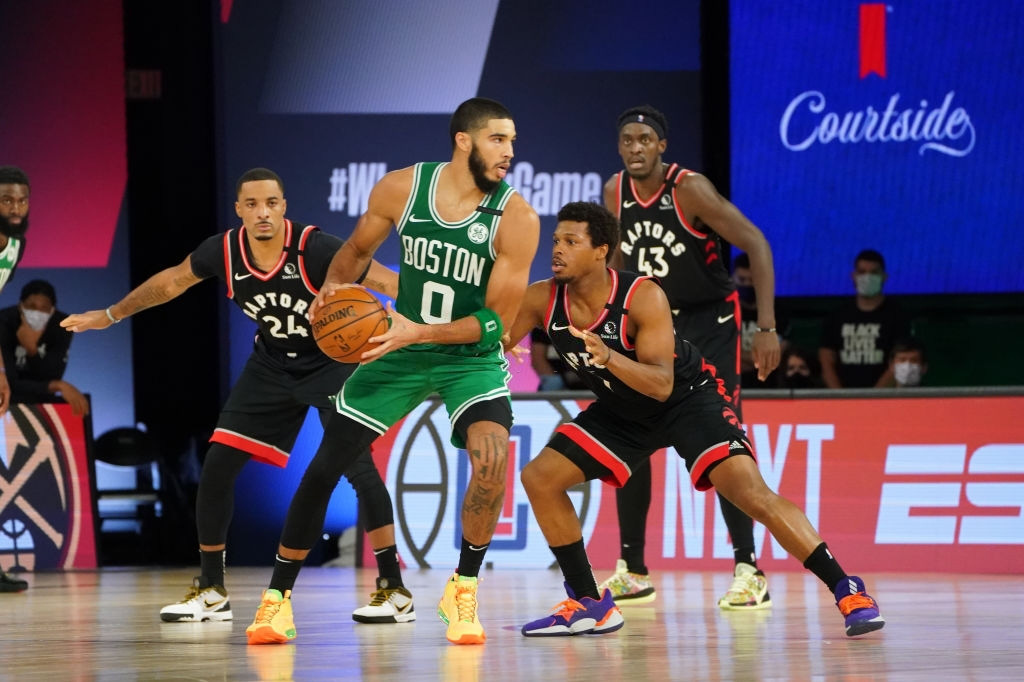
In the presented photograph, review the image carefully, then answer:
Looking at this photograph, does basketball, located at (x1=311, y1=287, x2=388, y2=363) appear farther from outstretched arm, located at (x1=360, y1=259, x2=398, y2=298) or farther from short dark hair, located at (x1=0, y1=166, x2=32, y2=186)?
short dark hair, located at (x1=0, y1=166, x2=32, y2=186)

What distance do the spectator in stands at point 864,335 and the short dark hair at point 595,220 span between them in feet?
16.1

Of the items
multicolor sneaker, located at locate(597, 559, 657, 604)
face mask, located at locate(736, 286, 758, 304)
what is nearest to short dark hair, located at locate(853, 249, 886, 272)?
face mask, located at locate(736, 286, 758, 304)

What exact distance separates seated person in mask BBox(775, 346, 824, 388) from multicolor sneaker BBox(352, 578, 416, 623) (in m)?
4.48

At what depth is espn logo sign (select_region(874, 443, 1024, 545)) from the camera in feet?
26.9

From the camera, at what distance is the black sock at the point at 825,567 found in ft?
17.5

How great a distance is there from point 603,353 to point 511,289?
39cm

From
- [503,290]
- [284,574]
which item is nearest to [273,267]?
[503,290]

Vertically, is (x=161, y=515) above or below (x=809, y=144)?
below

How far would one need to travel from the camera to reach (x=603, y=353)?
514 cm

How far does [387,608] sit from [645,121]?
93.4 inches

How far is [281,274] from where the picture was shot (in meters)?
6.01

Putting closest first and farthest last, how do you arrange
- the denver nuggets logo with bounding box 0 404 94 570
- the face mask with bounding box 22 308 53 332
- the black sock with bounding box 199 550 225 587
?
1. the black sock with bounding box 199 550 225 587
2. the denver nuggets logo with bounding box 0 404 94 570
3. the face mask with bounding box 22 308 53 332

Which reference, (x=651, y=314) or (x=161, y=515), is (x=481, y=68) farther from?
(x=651, y=314)

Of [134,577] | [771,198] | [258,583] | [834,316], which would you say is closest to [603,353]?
[258,583]
